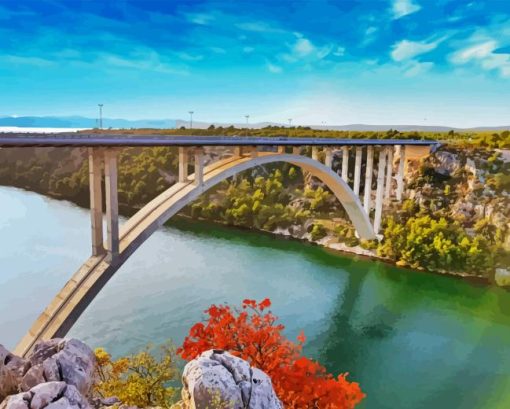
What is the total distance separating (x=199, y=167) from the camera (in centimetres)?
1278

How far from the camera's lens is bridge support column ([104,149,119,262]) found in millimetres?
10281

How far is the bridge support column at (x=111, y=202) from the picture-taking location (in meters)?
10.3

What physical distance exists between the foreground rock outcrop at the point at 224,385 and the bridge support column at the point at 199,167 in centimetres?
773

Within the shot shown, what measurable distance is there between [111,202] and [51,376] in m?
4.92

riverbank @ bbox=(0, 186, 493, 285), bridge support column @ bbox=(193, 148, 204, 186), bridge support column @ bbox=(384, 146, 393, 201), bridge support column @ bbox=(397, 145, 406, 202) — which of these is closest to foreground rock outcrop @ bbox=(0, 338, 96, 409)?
bridge support column @ bbox=(193, 148, 204, 186)

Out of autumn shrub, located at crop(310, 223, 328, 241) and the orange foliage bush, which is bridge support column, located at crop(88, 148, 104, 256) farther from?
autumn shrub, located at crop(310, 223, 328, 241)

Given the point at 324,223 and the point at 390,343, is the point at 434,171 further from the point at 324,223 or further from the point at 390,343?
the point at 390,343

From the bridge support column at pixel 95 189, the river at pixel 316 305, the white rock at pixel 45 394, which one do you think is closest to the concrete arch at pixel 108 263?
the bridge support column at pixel 95 189

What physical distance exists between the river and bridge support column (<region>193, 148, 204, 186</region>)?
20.3 ft

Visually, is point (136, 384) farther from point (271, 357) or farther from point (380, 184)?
point (380, 184)

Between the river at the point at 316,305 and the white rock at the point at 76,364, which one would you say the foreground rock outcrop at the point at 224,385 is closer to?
the white rock at the point at 76,364

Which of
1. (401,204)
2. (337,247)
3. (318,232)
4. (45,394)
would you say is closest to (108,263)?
(45,394)

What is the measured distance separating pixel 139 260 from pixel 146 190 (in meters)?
19.4

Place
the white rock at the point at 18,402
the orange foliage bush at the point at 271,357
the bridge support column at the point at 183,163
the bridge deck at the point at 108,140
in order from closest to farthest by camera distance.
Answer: the white rock at the point at 18,402 < the orange foliage bush at the point at 271,357 < the bridge deck at the point at 108,140 < the bridge support column at the point at 183,163
